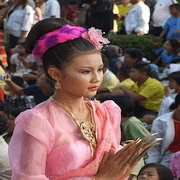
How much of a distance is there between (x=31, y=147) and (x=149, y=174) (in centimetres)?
215

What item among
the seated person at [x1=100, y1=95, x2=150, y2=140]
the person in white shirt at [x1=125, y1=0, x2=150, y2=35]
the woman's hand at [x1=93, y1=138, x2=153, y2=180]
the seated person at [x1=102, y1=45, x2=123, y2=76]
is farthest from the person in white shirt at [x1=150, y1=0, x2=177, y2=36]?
the woman's hand at [x1=93, y1=138, x2=153, y2=180]

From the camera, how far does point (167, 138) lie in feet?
18.4

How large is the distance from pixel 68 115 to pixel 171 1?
921 cm

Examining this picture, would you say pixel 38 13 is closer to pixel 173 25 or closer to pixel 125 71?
pixel 173 25

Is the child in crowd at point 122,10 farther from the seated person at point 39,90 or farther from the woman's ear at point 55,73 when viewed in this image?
the woman's ear at point 55,73

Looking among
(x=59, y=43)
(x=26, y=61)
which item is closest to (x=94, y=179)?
(x=59, y=43)

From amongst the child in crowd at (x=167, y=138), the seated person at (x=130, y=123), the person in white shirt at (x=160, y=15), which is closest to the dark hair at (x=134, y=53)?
the seated person at (x=130, y=123)

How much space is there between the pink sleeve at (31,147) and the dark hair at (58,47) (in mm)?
237

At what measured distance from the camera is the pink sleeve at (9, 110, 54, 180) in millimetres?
2244

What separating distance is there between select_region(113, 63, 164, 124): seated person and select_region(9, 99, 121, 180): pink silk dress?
4.81 metres

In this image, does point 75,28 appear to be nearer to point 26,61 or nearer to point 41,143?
point 41,143

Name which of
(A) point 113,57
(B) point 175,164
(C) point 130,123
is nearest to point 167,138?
(C) point 130,123

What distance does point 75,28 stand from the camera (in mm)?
2404

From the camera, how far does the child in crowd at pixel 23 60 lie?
9.91 m
